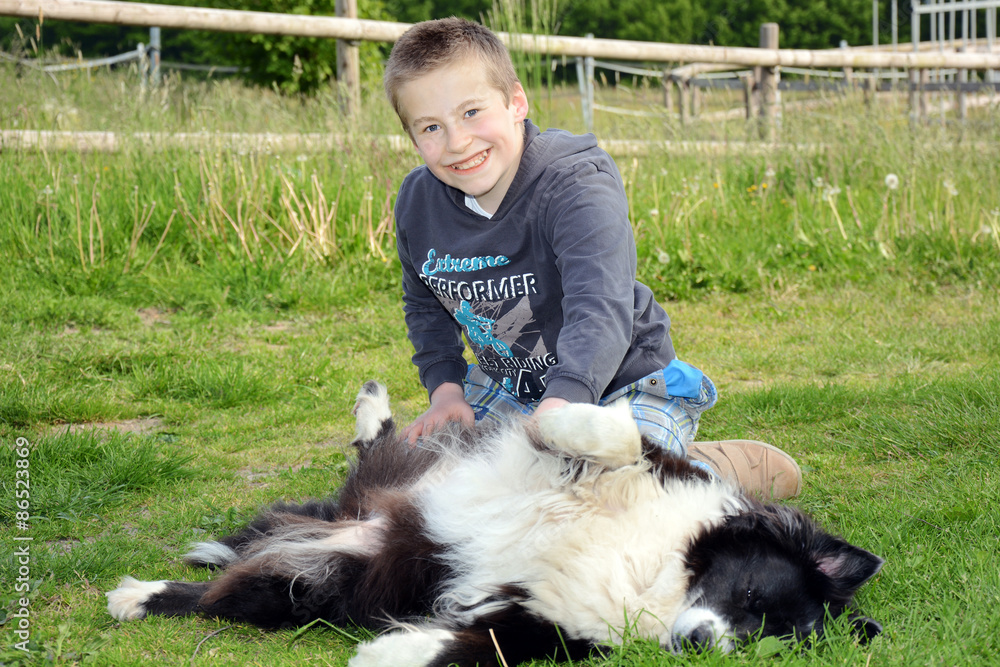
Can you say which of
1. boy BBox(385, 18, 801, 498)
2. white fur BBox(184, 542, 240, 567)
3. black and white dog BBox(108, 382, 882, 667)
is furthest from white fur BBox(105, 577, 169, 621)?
boy BBox(385, 18, 801, 498)

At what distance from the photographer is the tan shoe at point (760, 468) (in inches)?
116

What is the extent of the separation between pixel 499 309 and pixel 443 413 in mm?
414

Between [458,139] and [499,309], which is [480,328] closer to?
[499,309]

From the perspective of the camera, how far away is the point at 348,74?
712 cm

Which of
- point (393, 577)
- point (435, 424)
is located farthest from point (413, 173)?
point (393, 577)

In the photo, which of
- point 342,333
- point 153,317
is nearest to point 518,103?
point 342,333

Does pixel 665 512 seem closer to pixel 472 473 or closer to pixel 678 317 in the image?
pixel 472 473

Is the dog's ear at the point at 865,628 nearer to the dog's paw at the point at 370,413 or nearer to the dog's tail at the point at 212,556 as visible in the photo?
the dog's paw at the point at 370,413

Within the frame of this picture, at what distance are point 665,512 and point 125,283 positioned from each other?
166 inches

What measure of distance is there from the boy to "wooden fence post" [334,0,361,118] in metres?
4.06

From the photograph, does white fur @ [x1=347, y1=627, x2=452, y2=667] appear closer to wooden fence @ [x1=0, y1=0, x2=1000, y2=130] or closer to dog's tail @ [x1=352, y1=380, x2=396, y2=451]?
dog's tail @ [x1=352, y1=380, x2=396, y2=451]

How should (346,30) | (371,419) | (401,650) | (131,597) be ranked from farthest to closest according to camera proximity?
(346,30)
(371,419)
(131,597)
(401,650)

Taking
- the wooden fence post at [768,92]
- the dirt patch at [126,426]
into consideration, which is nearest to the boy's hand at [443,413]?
the dirt patch at [126,426]

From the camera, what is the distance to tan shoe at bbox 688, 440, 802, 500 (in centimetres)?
294
